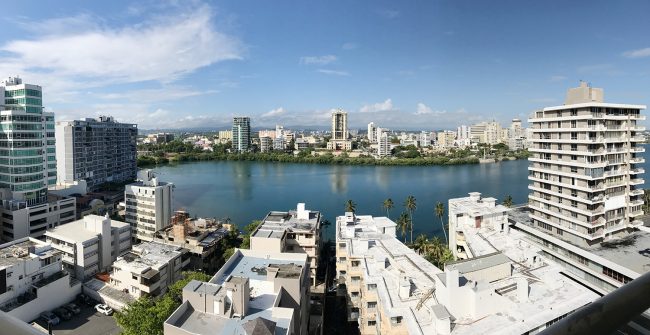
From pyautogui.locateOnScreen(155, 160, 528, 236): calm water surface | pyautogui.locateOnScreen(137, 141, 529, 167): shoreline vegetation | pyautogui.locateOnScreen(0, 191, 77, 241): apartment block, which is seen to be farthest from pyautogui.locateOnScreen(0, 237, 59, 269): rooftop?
pyautogui.locateOnScreen(137, 141, 529, 167): shoreline vegetation

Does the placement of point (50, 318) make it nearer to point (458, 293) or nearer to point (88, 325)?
point (88, 325)

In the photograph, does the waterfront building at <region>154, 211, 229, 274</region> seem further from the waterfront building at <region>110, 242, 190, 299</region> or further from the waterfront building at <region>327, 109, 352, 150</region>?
the waterfront building at <region>327, 109, 352, 150</region>

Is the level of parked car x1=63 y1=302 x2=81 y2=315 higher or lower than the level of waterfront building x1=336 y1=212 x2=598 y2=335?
lower

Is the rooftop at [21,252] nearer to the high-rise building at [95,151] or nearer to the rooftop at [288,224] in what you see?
the rooftop at [288,224]

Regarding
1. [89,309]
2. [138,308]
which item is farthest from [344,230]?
[89,309]

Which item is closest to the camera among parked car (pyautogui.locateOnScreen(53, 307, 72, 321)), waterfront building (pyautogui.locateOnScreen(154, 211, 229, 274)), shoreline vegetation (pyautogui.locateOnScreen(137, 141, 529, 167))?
parked car (pyautogui.locateOnScreen(53, 307, 72, 321))

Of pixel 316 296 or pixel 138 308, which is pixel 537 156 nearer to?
pixel 316 296
